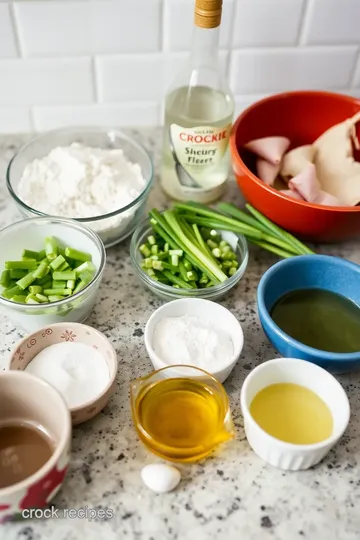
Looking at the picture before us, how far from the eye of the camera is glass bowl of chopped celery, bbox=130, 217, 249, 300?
2.88ft

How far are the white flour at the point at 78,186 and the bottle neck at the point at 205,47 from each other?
207mm

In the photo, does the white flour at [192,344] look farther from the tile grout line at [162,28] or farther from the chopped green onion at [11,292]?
the tile grout line at [162,28]

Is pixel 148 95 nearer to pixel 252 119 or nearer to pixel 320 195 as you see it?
pixel 252 119

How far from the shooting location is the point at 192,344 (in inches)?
31.5

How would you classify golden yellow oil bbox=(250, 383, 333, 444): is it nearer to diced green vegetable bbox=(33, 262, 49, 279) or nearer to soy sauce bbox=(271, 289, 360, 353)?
soy sauce bbox=(271, 289, 360, 353)

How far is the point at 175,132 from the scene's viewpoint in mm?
934

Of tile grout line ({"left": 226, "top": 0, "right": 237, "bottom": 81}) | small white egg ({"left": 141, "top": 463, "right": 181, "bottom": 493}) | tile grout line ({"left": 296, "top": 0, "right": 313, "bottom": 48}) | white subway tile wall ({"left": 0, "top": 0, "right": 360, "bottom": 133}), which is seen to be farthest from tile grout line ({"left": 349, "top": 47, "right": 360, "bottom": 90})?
small white egg ({"left": 141, "top": 463, "right": 181, "bottom": 493})

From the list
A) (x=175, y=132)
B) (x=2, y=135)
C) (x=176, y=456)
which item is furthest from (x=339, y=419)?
(x=2, y=135)

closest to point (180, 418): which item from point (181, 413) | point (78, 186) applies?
point (181, 413)

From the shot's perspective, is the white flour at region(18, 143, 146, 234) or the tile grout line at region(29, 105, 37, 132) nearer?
the white flour at region(18, 143, 146, 234)

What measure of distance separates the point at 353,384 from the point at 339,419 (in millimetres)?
110

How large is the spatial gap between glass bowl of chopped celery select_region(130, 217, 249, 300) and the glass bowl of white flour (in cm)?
4

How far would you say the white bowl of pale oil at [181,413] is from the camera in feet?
2.28

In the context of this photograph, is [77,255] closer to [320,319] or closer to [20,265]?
[20,265]
